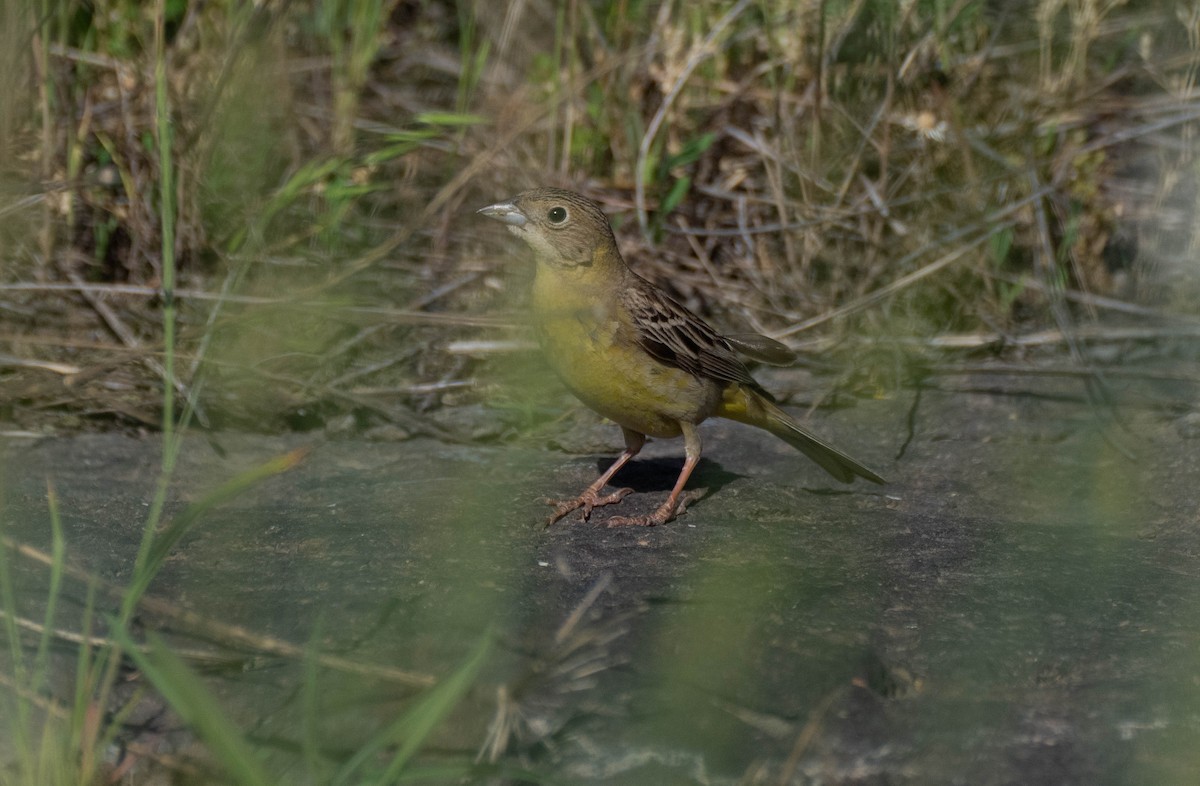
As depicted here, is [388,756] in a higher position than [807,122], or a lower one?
lower

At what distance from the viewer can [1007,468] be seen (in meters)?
4.62

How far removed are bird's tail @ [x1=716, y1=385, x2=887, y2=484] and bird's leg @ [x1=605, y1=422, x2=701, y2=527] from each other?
230mm

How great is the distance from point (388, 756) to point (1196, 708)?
165 cm

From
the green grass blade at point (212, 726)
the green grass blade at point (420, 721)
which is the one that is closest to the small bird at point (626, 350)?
the green grass blade at point (420, 721)

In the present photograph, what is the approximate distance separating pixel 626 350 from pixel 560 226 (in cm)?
53

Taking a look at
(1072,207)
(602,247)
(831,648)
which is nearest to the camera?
(831,648)

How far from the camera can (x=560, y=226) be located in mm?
4379

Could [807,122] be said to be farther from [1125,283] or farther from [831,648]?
[831,648]

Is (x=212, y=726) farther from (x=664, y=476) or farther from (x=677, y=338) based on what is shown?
(x=664, y=476)

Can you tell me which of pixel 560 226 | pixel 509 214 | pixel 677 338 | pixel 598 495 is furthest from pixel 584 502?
pixel 509 214

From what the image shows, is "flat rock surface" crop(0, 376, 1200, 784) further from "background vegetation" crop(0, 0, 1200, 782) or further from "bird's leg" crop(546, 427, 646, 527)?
"background vegetation" crop(0, 0, 1200, 782)

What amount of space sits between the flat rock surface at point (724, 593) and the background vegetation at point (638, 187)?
0.70 meters

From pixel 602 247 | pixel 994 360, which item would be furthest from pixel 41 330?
pixel 994 360

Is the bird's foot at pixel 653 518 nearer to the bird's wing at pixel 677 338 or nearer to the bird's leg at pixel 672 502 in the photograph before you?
the bird's leg at pixel 672 502
